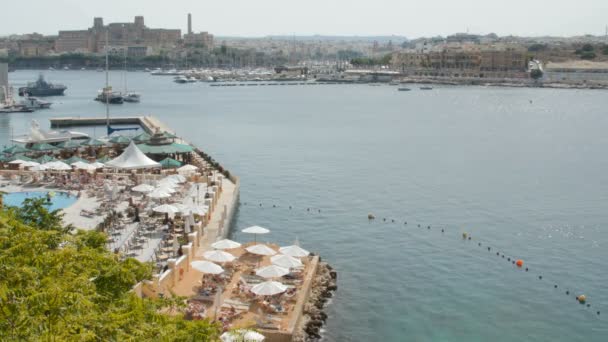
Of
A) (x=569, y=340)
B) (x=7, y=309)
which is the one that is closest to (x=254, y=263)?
(x=569, y=340)

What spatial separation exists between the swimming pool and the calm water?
702 centimetres

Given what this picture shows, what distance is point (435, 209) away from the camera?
35.8m

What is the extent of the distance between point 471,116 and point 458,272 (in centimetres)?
6871

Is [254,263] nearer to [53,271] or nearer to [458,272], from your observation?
[458,272]

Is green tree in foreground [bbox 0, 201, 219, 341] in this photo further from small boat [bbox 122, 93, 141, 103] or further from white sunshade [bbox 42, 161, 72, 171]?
small boat [bbox 122, 93, 141, 103]

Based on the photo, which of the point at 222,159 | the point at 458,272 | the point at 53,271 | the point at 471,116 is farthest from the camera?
the point at 471,116

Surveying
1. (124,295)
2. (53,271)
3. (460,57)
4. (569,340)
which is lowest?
(569,340)

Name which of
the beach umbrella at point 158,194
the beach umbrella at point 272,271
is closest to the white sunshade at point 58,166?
the beach umbrella at point 158,194

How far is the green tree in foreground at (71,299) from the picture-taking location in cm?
783

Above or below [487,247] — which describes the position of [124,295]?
above

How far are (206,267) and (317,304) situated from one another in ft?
11.7

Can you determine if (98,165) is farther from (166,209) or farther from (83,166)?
(166,209)

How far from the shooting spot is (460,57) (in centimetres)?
17938

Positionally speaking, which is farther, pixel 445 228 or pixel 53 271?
pixel 445 228
